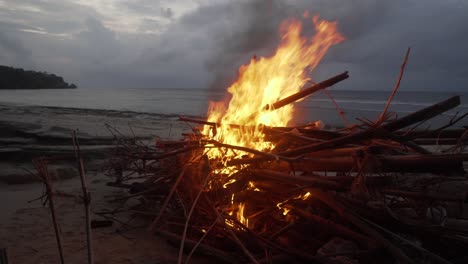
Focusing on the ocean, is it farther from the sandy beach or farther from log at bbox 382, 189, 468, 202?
the sandy beach

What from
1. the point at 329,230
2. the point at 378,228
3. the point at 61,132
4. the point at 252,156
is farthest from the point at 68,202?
the point at 61,132

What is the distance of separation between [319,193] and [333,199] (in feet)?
0.43

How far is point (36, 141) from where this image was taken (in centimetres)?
966

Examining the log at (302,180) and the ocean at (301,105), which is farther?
the ocean at (301,105)

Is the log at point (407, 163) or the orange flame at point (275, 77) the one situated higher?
the orange flame at point (275, 77)

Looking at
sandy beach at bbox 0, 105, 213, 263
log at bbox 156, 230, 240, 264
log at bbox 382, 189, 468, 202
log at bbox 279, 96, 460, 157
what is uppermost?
log at bbox 279, 96, 460, 157

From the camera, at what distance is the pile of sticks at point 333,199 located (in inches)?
109

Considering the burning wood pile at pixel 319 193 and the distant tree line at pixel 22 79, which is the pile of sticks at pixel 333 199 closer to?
the burning wood pile at pixel 319 193

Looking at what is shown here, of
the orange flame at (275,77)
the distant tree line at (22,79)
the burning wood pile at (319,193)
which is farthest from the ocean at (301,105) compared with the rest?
the distant tree line at (22,79)

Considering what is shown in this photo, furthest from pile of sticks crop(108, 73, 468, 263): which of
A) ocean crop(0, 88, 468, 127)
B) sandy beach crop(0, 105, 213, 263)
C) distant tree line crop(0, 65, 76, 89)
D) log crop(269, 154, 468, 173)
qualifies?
distant tree line crop(0, 65, 76, 89)

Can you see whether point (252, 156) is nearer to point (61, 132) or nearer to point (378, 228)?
point (378, 228)

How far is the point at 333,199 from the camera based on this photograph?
3.09m

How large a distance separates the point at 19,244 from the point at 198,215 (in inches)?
77.4

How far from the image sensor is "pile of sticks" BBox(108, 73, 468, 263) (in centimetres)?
277
